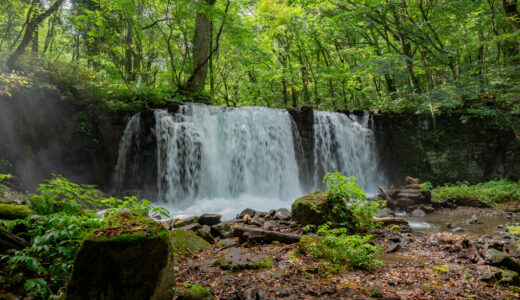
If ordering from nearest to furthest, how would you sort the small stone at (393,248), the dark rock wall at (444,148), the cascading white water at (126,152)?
1. the small stone at (393,248)
2. the cascading white water at (126,152)
3. the dark rock wall at (444,148)

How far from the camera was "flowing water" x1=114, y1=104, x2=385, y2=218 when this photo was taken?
32.8ft

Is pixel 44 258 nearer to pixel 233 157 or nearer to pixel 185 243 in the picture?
pixel 185 243

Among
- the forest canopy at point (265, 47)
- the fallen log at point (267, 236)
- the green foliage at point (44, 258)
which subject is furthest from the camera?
the forest canopy at point (265, 47)

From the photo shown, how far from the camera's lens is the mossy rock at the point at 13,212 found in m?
2.91

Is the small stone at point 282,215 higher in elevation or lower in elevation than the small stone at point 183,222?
lower

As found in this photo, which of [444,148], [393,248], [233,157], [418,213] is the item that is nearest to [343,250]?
[393,248]

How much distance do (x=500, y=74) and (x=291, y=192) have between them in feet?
34.6

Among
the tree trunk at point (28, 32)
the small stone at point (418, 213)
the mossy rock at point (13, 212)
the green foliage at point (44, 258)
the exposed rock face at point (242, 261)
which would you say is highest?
the tree trunk at point (28, 32)

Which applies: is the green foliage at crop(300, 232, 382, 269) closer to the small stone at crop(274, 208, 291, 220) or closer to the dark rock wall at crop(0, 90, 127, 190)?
the small stone at crop(274, 208, 291, 220)

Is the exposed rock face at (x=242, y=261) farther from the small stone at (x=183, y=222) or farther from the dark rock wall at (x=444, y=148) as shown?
the dark rock wall at (x=444, y=148)

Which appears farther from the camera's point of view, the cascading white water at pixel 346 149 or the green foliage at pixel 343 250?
the cascading white water at pixel 346 149

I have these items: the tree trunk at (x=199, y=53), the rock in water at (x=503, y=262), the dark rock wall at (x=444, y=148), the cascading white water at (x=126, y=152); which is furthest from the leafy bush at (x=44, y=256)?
the dark rock wall at (x=444, y=148)

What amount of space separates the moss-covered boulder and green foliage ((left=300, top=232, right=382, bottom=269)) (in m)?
2.11

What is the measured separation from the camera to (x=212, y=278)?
9.55ft
